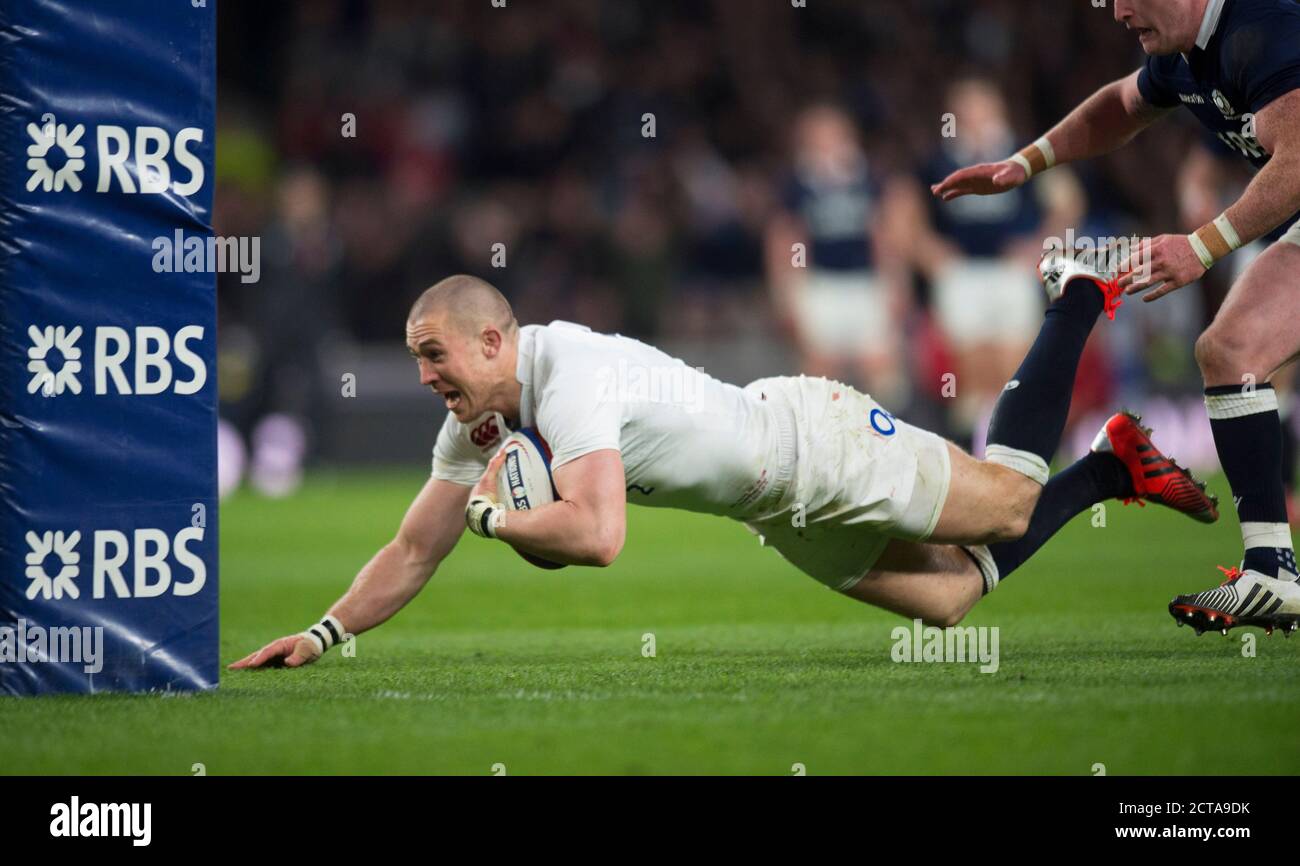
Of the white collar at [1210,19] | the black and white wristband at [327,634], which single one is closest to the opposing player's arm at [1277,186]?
the white collar at [1210,19]

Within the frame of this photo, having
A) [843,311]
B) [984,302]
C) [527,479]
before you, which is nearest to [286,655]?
[527,479]

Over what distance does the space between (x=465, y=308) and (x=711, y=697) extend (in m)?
1.31

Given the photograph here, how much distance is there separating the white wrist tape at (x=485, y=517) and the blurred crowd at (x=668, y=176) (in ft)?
30.8

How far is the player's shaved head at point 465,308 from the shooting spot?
456cm

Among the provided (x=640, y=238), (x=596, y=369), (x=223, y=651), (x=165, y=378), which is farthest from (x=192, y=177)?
(x=640, y=238)

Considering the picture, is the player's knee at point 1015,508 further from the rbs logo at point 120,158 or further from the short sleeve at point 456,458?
the rbs logo at point 120,158

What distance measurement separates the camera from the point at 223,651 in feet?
19.5

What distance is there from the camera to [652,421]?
15.2 feet

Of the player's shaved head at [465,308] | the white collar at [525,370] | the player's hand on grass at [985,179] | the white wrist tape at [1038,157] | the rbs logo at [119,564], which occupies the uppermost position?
the white wrist tape at [1038,157]

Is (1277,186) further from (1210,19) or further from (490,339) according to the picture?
(490,339)

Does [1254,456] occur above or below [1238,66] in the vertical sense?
below

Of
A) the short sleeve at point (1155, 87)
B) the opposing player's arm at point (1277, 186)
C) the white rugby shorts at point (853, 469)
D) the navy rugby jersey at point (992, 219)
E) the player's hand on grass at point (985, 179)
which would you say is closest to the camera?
the white rugby shorts at point (853, 469)

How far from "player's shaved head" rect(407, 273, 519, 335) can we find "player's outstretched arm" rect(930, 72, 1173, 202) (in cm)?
196
